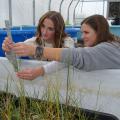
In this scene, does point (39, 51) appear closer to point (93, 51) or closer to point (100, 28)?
point (93, 51)

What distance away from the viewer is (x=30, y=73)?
1474 millimetres

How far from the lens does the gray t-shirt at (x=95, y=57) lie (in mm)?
1419

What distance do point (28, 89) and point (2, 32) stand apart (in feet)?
4.58

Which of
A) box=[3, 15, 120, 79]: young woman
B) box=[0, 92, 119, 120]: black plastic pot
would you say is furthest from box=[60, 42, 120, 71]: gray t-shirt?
box=[0, 92, 119, 120]: black plastic pot

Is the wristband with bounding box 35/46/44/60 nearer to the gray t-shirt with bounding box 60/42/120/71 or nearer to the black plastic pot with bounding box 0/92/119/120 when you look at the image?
the gray t-shirt with bounding box 60/42/120/71

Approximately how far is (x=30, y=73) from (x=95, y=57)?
351mm

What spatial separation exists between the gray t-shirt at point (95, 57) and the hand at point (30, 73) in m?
0.14

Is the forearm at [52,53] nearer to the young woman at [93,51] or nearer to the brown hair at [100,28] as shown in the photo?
the young woman at [93,51]

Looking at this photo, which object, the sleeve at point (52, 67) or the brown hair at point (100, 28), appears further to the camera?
the brown hair at point (100, 28)

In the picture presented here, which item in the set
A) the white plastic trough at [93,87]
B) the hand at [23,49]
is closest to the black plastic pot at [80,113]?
the white plastic trough at [93,87]

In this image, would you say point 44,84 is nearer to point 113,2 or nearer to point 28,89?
point 28,89

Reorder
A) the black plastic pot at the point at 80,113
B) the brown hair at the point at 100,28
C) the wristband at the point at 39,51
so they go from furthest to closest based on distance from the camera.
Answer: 1. the brown hair at the point at 100,28
2. the wristband at the point at 39,51
3. the black plastic pot at the point at 80,113

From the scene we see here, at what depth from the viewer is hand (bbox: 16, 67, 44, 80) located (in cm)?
147

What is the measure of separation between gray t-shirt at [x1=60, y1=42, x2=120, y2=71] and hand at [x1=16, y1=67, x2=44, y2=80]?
143mm
